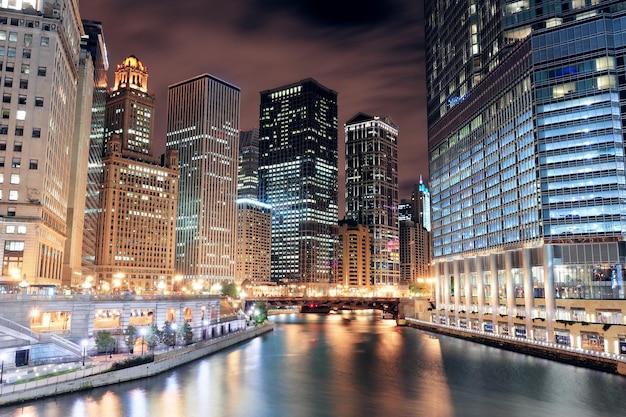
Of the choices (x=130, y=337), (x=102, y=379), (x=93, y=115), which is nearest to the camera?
(x=102, y=379)

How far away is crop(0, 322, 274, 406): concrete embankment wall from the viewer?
54.2m

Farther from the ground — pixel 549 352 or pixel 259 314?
pixel 259 314

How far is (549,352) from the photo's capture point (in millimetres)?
93500

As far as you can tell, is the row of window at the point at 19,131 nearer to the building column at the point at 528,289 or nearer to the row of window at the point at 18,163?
the row of window at the point at 18,163

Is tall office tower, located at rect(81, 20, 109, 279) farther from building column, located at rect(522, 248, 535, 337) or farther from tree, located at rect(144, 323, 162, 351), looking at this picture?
building column, located at rect(522, 248, 535, 337)

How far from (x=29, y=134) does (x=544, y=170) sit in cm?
10089

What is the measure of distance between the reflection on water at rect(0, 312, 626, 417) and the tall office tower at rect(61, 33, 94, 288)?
6042 cm

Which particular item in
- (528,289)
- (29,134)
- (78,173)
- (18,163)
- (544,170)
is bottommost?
(528,289)

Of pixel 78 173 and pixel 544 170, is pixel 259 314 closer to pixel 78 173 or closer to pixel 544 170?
pixel 78 173

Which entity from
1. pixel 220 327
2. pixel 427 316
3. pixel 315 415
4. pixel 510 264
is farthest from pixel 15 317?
pixel 427 316

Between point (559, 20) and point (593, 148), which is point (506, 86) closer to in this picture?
point (559, 20)

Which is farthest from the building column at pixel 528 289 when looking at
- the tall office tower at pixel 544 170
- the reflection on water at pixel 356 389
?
the reflection on water at pixel 356 389

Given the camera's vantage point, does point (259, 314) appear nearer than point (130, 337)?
No

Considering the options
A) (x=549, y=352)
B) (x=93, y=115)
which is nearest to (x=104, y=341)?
(x=549, y=352)
